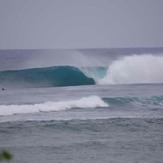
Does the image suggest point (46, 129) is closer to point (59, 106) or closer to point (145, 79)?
point (59, 106)

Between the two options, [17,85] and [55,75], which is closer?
[17,85]

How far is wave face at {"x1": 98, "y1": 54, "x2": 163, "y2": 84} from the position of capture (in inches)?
1542

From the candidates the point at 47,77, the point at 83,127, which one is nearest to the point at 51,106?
the point at 83,127

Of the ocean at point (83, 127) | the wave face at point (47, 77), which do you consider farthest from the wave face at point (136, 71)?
the ocean at point (83, 127)

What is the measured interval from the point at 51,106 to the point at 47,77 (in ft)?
53.6

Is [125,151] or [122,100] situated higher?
[122,100]

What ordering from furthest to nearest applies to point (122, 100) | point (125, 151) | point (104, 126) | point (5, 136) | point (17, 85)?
point (17, 85), point (122, 100), point (104, 126), point (5, 136), point (125, 151)

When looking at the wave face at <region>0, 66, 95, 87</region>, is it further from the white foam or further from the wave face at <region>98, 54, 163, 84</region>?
the white foam

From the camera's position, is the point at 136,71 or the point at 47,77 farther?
the point at 136,71

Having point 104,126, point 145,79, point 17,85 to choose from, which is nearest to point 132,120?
point 104,126

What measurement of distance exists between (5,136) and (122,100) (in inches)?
365

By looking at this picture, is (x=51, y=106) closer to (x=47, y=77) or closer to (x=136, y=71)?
(x=47, y=77)

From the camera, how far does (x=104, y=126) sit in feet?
54.0

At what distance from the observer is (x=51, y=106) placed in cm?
2162
